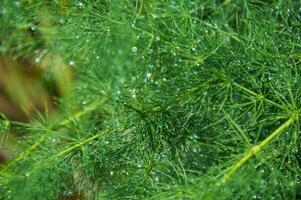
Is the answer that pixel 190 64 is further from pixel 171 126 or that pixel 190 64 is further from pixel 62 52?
pixel 62 52

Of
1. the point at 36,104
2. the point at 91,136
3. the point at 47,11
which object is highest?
the point at 47,11

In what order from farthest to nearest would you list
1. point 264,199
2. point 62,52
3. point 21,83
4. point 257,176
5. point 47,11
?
point 21,83 → point 62,52 → point 47,11 → point 264,199 → point 257,176

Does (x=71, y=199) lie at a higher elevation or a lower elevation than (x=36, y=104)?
higher

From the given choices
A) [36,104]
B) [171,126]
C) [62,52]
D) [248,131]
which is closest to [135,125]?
[171,126]

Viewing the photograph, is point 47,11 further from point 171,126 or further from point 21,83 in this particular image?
point 21,83

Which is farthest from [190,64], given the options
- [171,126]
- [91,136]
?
[91,136]

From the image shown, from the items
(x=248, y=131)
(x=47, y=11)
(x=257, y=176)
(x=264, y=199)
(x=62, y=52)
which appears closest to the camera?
(x=257, y=176)

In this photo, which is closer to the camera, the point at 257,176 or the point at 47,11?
the point at 257,176
